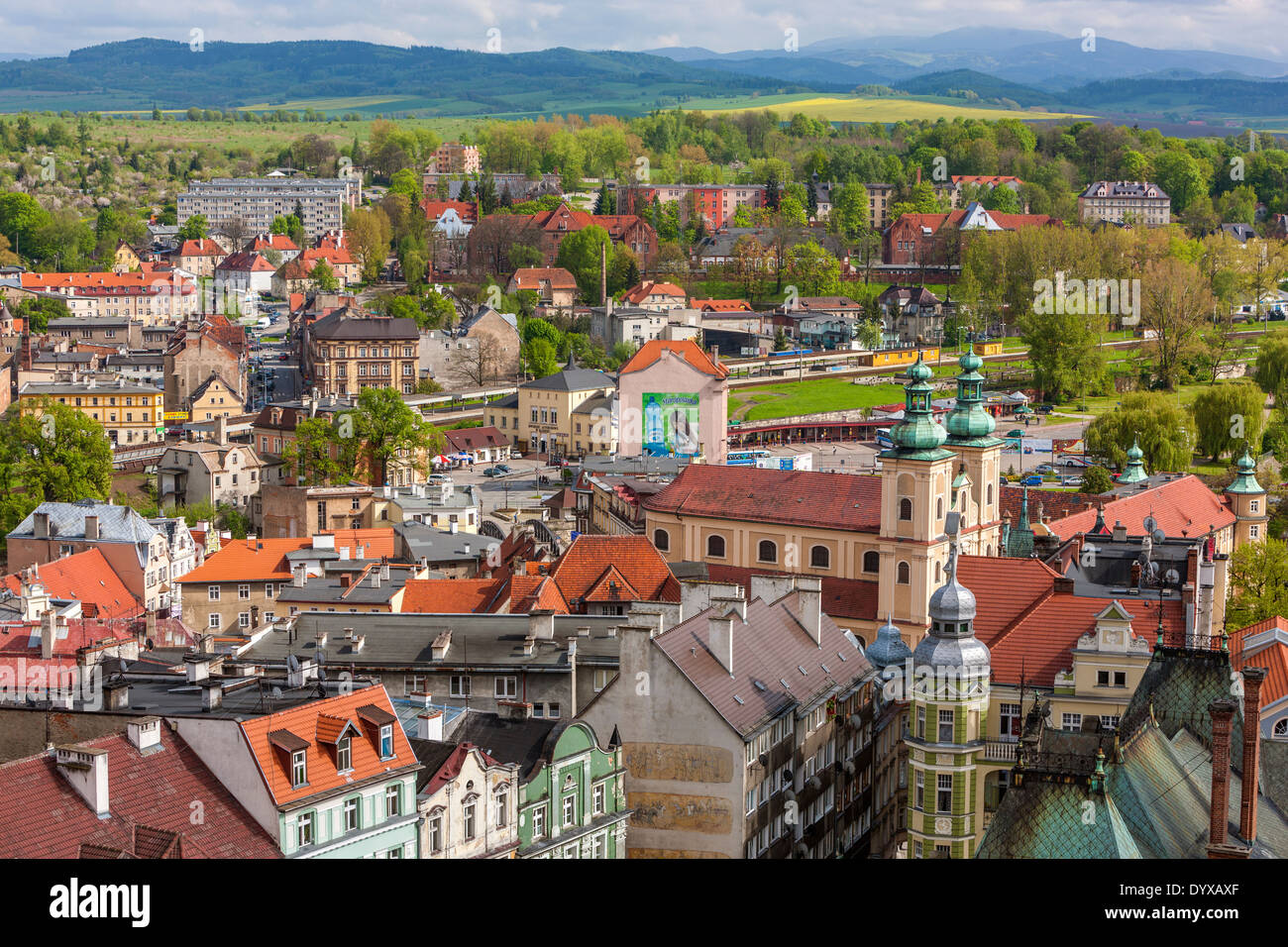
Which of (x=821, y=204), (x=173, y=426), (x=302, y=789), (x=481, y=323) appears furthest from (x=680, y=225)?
(x=302, y=789)

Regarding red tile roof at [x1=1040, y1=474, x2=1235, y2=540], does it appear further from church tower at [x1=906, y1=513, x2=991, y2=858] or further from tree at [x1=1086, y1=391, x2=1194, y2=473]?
church tower at [x1=906, y1=513, x2=991, y2=858]

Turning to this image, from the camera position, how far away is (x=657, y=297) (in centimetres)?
13875

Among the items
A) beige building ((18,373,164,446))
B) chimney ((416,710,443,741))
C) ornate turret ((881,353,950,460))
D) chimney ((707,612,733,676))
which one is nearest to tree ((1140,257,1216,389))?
beige building ((18,373,164,446))

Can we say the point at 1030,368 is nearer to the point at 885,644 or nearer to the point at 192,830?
the point at 885,644

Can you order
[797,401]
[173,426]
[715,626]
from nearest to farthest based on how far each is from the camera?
[715,626] < [173,426] < [797,401]

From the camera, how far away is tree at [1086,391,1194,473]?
83312 millimetres

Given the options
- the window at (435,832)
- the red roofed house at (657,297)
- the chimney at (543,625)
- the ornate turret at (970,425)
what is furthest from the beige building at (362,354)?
the window at (435,832)

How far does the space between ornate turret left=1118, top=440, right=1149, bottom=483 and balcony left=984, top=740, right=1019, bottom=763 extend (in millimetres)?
41819

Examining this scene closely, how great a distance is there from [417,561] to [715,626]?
24.8 meters

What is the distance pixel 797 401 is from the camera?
113562 mm

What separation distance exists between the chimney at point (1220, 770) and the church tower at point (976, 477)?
97.3ft

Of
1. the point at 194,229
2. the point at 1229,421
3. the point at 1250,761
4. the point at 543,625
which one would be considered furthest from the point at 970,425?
the point at 194,229

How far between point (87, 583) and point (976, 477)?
25.0 meters
